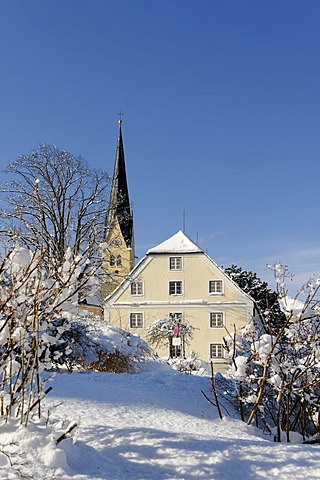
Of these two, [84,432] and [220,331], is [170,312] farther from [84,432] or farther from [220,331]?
[84,432]

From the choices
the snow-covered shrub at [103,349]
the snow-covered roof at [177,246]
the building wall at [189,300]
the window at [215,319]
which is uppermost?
the snow-covered roof at [177,246]

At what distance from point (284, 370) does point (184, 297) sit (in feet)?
77.4

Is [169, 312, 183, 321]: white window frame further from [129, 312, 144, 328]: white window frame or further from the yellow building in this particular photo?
[129, 312, 144, 328]: white window frame

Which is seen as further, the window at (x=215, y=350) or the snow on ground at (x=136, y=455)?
the window at (x=215, y=350)

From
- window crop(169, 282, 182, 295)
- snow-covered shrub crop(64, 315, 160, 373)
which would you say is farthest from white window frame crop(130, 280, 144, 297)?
snow-covered shrub crop(64, 315, 160, 373)

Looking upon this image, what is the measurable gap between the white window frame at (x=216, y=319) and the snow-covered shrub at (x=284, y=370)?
21.4 metres

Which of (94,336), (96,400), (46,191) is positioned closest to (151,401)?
(96,400)

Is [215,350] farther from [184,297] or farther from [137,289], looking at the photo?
[137,289]

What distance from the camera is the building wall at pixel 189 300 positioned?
29.4 meters

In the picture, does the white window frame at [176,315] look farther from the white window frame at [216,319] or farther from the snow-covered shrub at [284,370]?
the snow-covered shrub at [284,370]

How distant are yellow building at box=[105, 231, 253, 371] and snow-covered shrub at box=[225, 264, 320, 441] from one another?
21.3 metres

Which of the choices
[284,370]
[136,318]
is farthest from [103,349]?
[136,318]

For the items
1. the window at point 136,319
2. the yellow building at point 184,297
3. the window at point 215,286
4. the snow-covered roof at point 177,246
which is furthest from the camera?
the snow-covered roof at point 177,246

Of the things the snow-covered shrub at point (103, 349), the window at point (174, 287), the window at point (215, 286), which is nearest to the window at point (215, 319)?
the window at point (215, 286)
